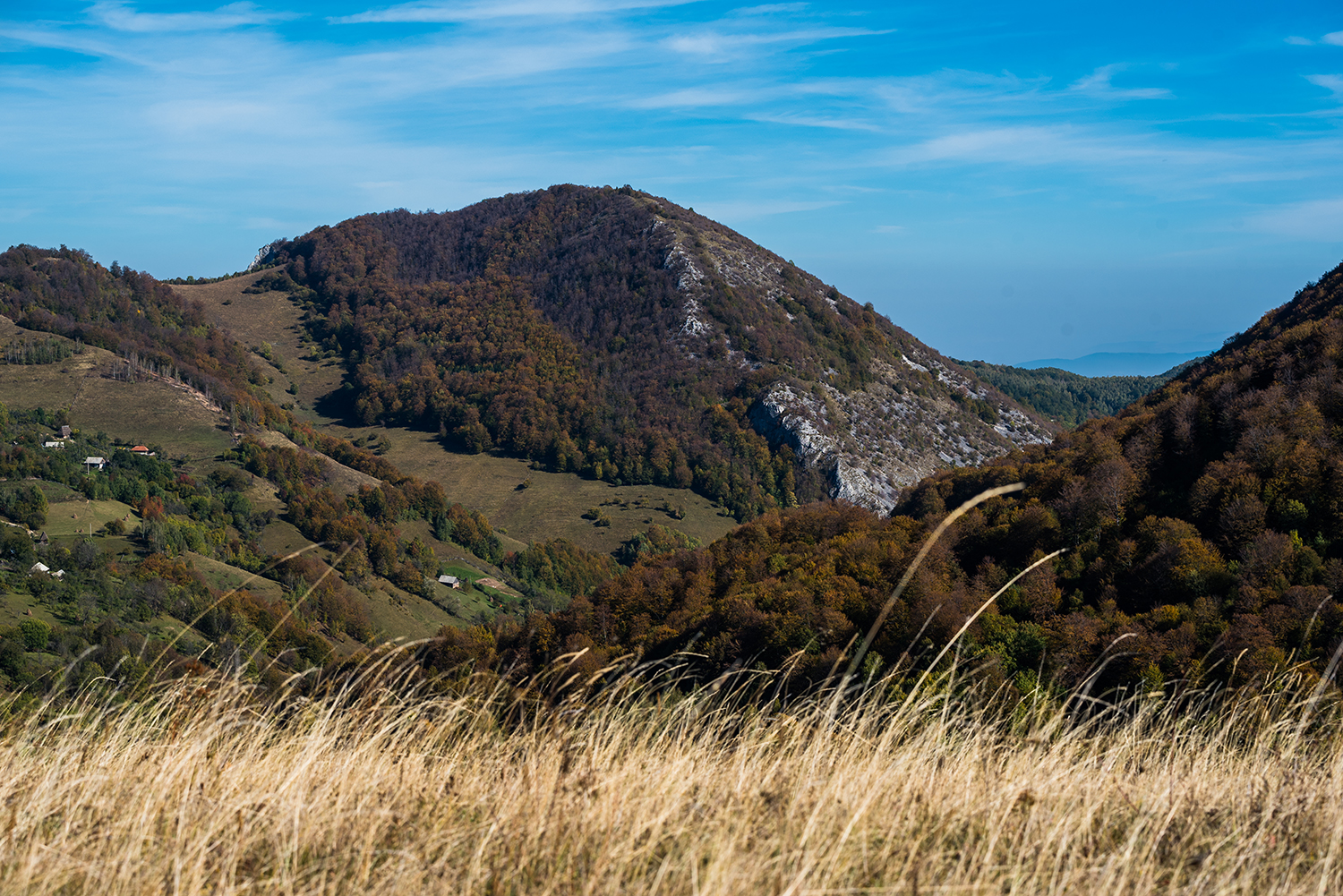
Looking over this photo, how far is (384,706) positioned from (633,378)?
511ft

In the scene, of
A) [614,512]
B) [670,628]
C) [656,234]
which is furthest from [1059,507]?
[656,234]

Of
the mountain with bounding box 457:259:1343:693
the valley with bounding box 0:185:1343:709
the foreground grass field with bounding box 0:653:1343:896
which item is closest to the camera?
the foreground grass field with bounding box 0:653:1343:896

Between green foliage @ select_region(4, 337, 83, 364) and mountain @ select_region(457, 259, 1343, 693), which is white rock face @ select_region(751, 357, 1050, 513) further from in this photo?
green foliage @ select_region(4, 337, 83, 364)

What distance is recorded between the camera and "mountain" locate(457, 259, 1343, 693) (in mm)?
13781

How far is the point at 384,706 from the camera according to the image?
5.09 meters

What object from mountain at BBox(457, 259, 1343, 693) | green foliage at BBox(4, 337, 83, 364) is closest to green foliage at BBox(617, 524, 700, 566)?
mountain at BBox(457, 259, 1343, 693)

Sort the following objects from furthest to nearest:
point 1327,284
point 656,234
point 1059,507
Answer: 1. point 656,234
2. point 1327,284
3. point 1059,507

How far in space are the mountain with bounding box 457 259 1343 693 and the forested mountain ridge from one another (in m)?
101

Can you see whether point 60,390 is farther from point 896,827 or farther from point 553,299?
point 896,827

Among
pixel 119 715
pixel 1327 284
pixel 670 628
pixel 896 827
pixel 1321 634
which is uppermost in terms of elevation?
pixel 1327 284

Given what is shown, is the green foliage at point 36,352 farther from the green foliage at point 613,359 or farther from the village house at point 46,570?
the village house at point 46,570

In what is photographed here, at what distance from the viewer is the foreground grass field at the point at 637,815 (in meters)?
2.74

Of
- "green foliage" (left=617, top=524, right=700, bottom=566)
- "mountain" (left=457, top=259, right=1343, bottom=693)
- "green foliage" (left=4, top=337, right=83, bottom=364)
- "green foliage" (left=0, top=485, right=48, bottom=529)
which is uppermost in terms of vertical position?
"green foliage" (left=4, top=337, right=83, bottom=364)

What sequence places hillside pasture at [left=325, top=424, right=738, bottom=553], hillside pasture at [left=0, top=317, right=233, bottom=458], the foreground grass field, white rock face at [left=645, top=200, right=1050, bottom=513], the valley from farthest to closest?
white rock face at [left=645, top=200, right=1050, bottom=513] < hillside pasture at [left=325, top=424, right=738, bottom=553] < hillside pasture at [left=0, top=317, right=233, bottom=458] < the valley < the foreground grass field
